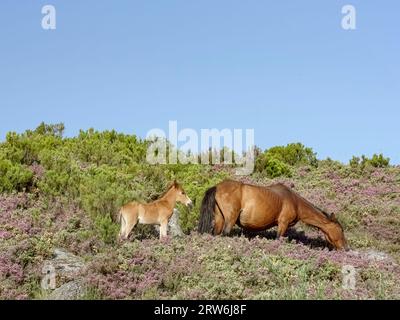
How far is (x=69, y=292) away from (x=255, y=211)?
4696 millimetres

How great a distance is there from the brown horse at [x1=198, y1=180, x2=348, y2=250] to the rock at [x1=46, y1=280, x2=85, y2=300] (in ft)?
12.1

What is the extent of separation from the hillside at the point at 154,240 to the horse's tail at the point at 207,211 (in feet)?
1.38

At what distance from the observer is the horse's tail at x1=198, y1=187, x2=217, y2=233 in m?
13.7

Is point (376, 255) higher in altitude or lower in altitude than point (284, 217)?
lower

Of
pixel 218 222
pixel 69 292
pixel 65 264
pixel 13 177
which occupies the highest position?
pixel 13 177

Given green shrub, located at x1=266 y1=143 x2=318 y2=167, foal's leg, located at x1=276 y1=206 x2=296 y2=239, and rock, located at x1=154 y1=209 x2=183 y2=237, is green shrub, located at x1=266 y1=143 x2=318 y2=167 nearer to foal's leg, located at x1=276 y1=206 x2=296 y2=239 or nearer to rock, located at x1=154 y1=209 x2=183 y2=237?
rock, located at x1=154 y1=209 x2=183 y2=237

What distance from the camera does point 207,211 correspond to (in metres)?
13.8

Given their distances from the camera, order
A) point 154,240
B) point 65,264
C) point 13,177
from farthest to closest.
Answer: point 13,177, point 154,240, point 65,264

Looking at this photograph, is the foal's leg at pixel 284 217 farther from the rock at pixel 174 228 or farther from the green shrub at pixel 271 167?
the green shrub at pixel 271 167

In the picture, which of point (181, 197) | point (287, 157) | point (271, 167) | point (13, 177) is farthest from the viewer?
point (287, 157)

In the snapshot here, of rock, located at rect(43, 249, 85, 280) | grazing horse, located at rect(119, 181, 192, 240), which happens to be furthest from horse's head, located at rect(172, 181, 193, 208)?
rock, located at rect(43, 249, 85, 280)

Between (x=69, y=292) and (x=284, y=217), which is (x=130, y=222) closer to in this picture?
(x=69, y=292)

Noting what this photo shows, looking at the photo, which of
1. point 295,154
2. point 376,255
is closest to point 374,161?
point 295,154

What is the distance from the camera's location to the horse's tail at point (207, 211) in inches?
540
